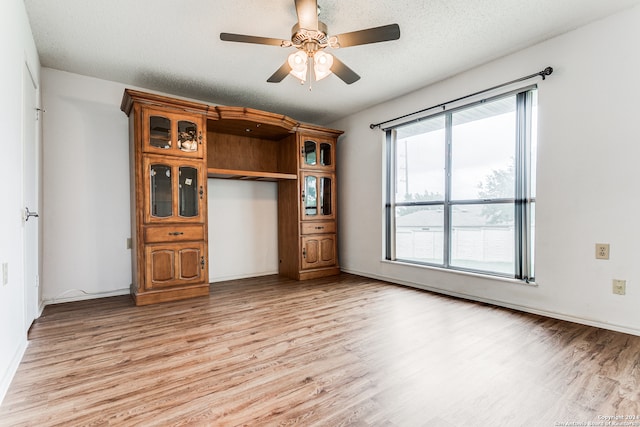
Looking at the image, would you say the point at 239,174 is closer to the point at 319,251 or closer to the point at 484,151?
the point at 319,251

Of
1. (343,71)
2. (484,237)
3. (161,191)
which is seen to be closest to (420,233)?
(484,237)

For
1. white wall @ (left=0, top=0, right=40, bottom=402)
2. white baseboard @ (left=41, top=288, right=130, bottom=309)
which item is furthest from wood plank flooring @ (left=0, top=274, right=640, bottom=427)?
white baseboard @ (left=41, top=288, right=130, bottom=309)

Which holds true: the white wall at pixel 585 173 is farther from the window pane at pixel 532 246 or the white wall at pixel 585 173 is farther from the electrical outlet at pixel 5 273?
the electrical outlet at pixel 5 273

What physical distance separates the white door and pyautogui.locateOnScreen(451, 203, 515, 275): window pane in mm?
4064

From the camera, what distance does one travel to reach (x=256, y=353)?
220 centimetres

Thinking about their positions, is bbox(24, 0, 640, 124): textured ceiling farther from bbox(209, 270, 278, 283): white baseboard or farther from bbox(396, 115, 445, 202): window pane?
bbox(209, 270, 278, 283): white baseboard

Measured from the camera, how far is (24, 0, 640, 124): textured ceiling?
2441 mm

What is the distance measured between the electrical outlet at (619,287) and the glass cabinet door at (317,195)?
10.8 feet

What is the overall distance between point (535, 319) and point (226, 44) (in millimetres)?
3780

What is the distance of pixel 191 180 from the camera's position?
374 cm

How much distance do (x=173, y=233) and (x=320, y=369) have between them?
2453mm

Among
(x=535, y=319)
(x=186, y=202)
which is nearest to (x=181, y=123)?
(x=186, y=202)

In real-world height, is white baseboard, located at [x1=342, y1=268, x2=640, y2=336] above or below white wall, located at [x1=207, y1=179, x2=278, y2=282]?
below

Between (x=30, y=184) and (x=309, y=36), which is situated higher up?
(x=309, y=36)
